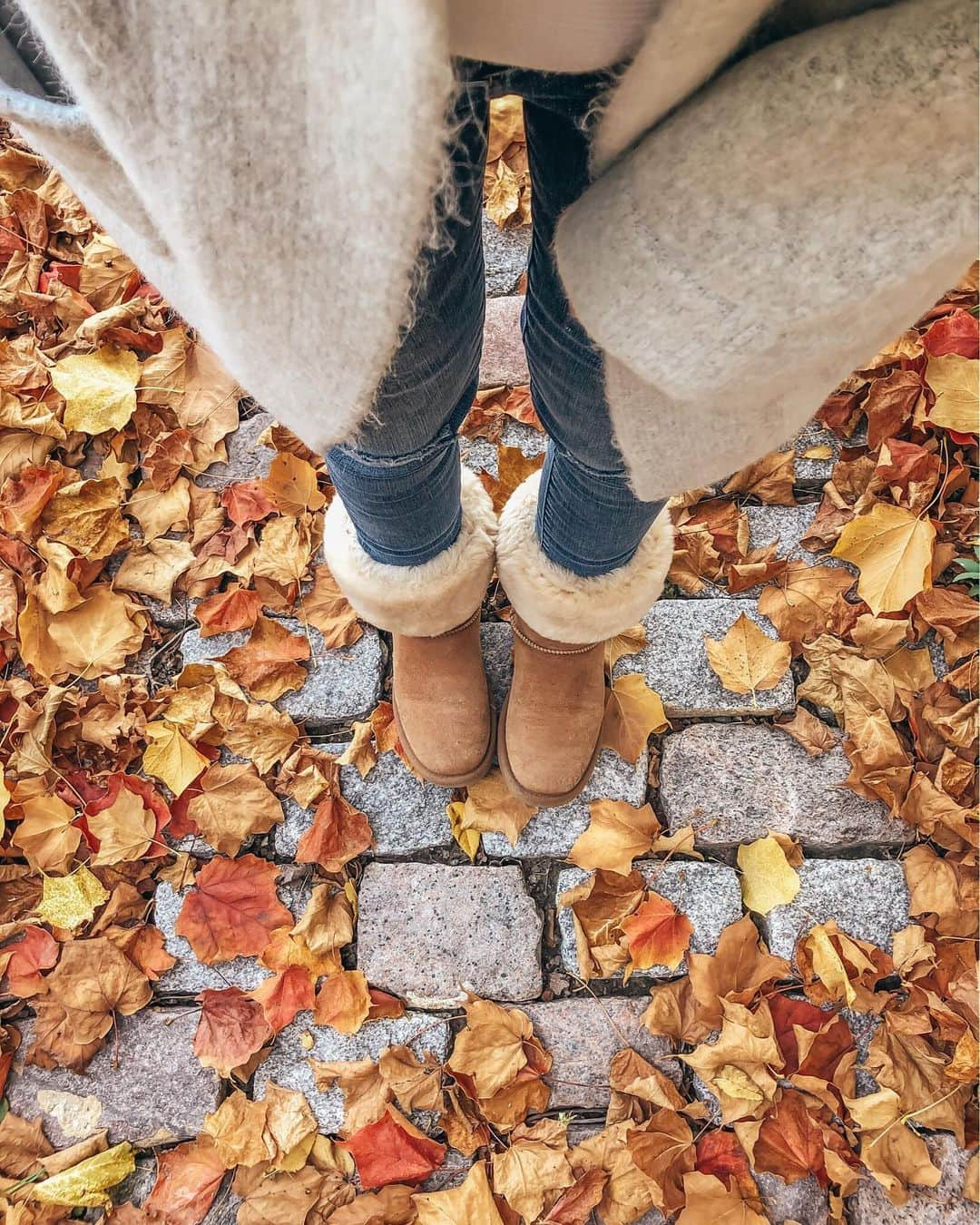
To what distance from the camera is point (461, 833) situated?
123cm

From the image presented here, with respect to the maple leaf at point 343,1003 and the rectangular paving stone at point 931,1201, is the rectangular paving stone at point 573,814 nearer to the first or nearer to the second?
the maple leaf at point 343,1003

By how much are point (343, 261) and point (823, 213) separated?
8.8 inches

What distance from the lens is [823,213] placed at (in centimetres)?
37

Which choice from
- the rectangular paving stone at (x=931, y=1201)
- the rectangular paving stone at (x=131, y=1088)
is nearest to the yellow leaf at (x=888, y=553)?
the rectangular paving stone at (x=931, y=1201)

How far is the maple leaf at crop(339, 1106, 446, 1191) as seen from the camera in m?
1.03

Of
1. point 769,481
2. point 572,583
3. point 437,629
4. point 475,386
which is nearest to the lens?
point 475,386

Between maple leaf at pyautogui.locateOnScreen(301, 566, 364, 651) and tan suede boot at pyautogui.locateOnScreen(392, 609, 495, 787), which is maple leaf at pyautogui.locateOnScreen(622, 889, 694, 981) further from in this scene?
maple leaf at pyautogui.locateOnScreen(301, 566, 364, 651)

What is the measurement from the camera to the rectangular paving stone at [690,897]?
3.77 feet

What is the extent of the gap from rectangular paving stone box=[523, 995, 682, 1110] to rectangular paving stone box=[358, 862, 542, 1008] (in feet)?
0.16

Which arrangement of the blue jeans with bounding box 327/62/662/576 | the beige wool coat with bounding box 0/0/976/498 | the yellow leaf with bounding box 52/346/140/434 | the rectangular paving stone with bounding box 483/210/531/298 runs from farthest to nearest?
the rectangular paving stone with bounding box 483/210/531/298
the yellow leaf with bounding box 52/346/140/434
the blue jeans with bounding box 327/62/662/576
the beige wool coat with bounding box 0/0/976/498

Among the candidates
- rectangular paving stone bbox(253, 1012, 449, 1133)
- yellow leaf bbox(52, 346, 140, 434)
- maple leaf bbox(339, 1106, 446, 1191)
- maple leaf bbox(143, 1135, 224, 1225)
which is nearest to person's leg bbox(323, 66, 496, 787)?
rectangular paving stone bbox(253, 1012, 449, 1133)

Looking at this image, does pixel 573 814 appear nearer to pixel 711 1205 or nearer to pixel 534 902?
pixel 534 902

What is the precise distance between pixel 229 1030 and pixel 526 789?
0.53 metres

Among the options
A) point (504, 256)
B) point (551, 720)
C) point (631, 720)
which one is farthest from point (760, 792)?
point (504, 256)
